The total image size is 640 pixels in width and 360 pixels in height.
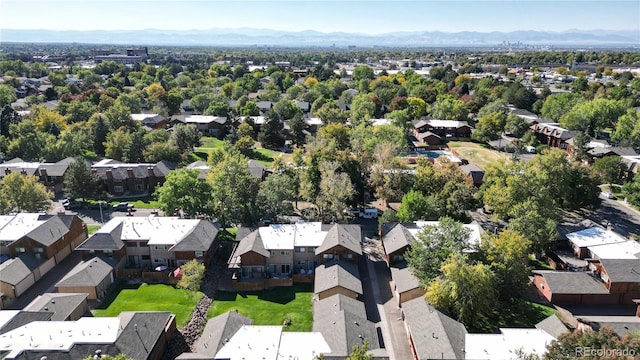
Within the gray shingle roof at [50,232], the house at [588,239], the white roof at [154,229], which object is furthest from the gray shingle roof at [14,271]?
the house at [588,239]

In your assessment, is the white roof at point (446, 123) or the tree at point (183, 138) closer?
the tree at point (183, 138)

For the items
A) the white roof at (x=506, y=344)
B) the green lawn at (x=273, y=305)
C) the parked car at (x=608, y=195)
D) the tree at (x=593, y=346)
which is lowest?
the green lawn at (x=273, y=305)

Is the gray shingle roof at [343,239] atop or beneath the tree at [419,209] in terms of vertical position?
beneath

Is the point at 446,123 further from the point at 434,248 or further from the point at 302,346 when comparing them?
the point at 302,346

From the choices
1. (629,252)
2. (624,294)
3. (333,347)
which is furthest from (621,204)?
(333,347)

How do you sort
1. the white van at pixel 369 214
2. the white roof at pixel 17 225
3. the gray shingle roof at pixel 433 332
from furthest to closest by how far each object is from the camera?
the white van at pixel 369 214 → the white roof at pixel 17 225 → the gray shingle roof at pixel 433 332

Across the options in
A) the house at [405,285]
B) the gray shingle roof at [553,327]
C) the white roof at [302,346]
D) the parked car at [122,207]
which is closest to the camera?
the white roof at [302,346]

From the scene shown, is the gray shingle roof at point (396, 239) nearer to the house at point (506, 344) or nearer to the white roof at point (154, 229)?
the house at point (506, 344)
